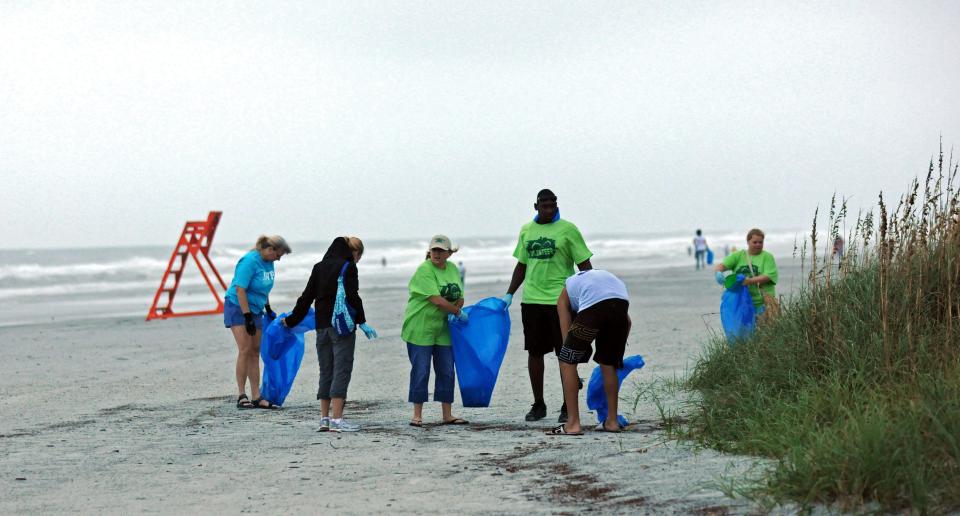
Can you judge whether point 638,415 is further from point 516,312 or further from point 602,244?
point 602,244

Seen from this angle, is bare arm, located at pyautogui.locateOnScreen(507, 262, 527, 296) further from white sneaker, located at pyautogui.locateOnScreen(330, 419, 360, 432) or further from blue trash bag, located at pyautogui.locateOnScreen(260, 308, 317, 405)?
blue trash bag, located at pyautogui.locateOnScreen(260, 308, 317, 405)

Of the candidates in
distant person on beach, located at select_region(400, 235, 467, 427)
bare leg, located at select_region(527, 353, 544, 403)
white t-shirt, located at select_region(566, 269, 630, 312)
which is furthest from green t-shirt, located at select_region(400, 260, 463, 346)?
white t-shirt, located at select_region(566, 269, 630, 312)

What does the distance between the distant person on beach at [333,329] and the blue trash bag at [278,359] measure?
1.21 meters

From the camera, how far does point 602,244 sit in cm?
8419

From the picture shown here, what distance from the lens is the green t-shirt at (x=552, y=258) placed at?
286 inches

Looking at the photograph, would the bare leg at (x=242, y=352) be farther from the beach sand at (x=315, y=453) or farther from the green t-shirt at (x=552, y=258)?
the green t-shirt at (x=552, y=258)

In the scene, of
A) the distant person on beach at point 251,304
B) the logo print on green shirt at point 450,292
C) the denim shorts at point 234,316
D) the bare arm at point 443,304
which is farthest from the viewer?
the denim shorts at point 234,316

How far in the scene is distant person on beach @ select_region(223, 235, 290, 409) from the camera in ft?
27.7

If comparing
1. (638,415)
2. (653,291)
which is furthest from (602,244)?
(638,415)

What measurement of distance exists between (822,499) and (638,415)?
3099 mm

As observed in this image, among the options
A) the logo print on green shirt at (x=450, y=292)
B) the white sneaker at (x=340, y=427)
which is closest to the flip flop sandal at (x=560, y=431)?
the logo print on green shirt at (x=450, y=292)

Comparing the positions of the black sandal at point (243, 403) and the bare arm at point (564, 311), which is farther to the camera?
the black sandal at point (243, 403)

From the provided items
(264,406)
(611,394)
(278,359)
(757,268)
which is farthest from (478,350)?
(757,268)

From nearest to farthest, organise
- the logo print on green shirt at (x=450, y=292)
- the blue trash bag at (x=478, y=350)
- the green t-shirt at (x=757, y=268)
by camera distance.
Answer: the logo print on green shirt at (x=450, y=292) → the blue trash bag at (x=478, y=350) → the green t-shirt at (x=757, y=268)
